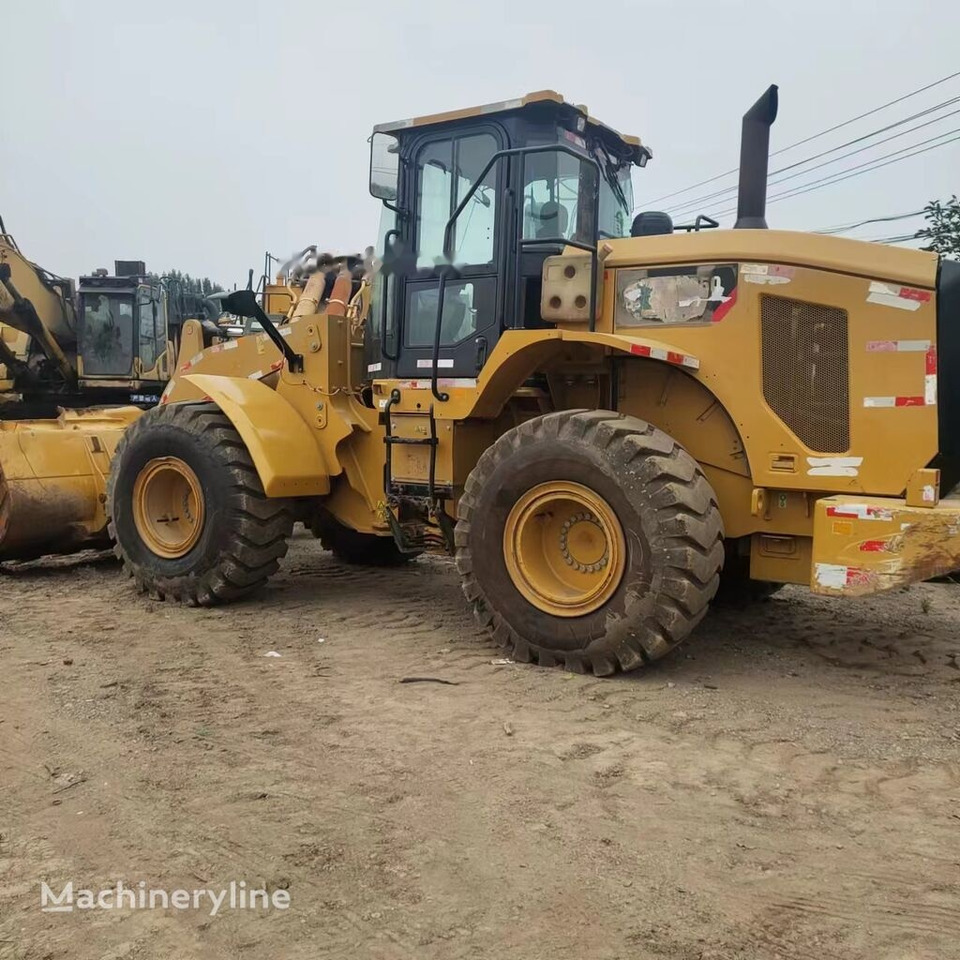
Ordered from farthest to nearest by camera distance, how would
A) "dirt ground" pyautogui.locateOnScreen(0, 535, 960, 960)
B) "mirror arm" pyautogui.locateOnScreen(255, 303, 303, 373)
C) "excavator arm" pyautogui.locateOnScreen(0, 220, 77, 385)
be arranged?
"excavator arm" pyautogui.locateOnScreen(0, 220, 77, 385) → "mirror arm" pyautogui.locateOnScreen(255, 303, 303, 373) → "dirt ground" pyautogui.locateOnScreen(0, 535, 960, 960)

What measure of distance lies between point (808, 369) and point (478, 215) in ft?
6.84

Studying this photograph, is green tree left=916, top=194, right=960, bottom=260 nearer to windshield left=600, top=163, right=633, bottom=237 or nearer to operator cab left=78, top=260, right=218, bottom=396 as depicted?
windshield left=600, top=163, right=633, bottom=237

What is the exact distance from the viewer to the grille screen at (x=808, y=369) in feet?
14.4

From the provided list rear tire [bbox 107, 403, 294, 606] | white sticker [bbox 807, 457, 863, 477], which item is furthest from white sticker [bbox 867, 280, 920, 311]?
rear tire [bbox 107, 403, 294, 606]

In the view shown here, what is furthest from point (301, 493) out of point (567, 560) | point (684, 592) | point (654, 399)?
point (684, 592)

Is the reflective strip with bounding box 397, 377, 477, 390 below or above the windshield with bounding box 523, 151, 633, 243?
below

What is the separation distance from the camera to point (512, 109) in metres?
5.22

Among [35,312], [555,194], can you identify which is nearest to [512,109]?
[555,194]

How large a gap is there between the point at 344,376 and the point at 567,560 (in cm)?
231

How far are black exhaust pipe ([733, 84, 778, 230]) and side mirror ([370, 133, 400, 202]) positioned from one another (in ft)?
6.98

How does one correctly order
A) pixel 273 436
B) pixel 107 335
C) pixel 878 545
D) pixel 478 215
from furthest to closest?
1. pixel 107 335
2. pixel 273 436
3. pixel 478 215
4. pixel 878 545

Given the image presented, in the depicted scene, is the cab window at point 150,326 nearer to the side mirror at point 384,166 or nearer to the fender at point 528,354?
the side mirror at point 384,166

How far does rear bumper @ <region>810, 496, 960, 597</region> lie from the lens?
391 cm

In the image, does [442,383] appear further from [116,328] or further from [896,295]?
[116,328]
